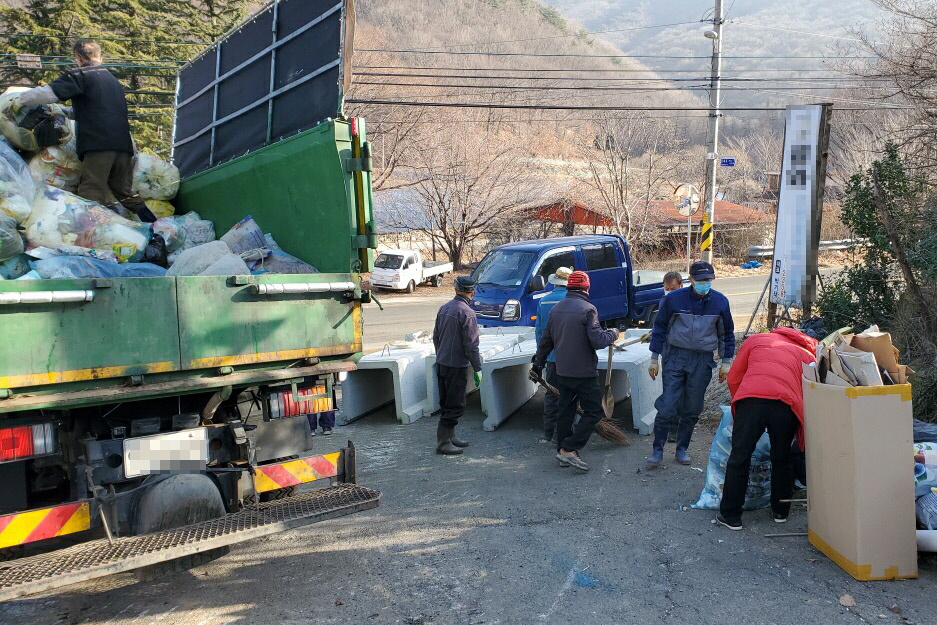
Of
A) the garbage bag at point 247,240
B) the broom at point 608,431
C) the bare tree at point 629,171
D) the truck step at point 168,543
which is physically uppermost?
the bare tree at point 629,171

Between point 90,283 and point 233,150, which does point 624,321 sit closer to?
point 233,150

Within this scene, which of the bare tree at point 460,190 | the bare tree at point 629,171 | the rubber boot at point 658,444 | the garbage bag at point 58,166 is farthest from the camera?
the bare tree at point 629,171

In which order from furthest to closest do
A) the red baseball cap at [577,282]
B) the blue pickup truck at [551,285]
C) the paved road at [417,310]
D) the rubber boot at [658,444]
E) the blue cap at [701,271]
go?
the paved road at [417,310] < the blue pickup truck at [551,285] < the red baseball cap at [577,282] < the rubber boot at [658,444] < the blue cap at [701,271]

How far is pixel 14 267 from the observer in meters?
4.37

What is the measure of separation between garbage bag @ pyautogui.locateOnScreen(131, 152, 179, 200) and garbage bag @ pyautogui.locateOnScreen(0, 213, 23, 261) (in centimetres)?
163

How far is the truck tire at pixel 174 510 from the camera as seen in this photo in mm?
3969

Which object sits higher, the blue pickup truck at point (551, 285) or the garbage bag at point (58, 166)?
the garbage bag at point (58, 166)

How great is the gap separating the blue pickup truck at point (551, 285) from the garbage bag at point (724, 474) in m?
6.62

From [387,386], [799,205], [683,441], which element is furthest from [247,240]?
[799,205]

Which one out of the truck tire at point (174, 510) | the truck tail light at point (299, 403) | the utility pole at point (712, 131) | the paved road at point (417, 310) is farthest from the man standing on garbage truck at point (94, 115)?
the utility pole at point (712, 131)

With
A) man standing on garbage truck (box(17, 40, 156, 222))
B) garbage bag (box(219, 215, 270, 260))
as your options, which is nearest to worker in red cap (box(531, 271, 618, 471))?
garbage bag (box(219, 215, 270, 260))

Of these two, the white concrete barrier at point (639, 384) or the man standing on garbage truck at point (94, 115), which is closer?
the man standing on garbage truck at point (94, 115)

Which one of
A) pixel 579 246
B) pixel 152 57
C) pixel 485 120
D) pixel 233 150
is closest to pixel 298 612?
pixel 233 150

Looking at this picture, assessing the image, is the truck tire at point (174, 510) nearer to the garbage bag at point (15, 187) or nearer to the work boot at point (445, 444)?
the garbage bag at point (15, 187)
